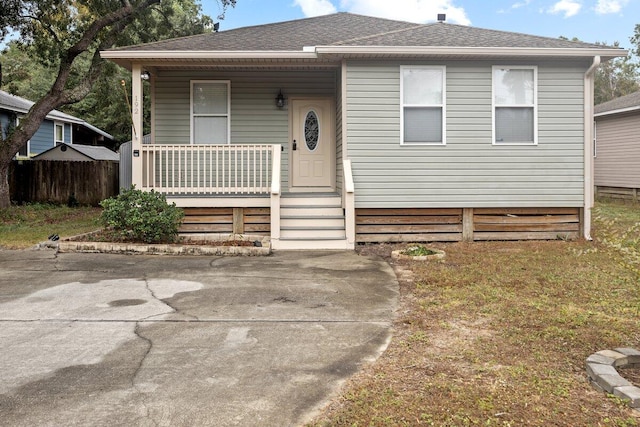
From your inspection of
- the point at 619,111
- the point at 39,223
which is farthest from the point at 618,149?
the point at 39,223

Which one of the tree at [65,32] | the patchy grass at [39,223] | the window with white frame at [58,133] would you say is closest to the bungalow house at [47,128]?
the window with white frame at [58,133]

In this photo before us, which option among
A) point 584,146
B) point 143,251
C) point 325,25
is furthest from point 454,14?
point 143,251

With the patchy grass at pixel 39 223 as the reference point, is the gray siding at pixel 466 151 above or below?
above

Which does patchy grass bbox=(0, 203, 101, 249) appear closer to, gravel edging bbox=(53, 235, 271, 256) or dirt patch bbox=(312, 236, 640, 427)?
gravel edging bbox=(53, 235, 271, 256)

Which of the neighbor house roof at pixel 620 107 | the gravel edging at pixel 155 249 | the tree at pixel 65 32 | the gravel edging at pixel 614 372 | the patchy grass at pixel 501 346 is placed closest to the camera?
the patchy grass at pixel 501 346

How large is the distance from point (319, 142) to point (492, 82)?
354 cm

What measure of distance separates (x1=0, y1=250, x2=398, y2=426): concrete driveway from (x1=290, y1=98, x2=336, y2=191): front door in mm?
4071

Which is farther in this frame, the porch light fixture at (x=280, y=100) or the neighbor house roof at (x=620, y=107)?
the neighbor house roof at (x=620, y=107)

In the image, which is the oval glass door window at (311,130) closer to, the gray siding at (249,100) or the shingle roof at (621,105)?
the gray siding at (249,100)

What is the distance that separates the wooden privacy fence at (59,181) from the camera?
15.7 meters

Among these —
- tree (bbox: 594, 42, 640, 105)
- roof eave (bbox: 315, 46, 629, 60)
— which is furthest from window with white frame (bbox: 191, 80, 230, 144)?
tree (bbox: 594, 42, 640, 105)

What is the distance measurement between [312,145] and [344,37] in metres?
2.26

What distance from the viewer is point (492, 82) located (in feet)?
29.6

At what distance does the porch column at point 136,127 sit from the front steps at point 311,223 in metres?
2.53
